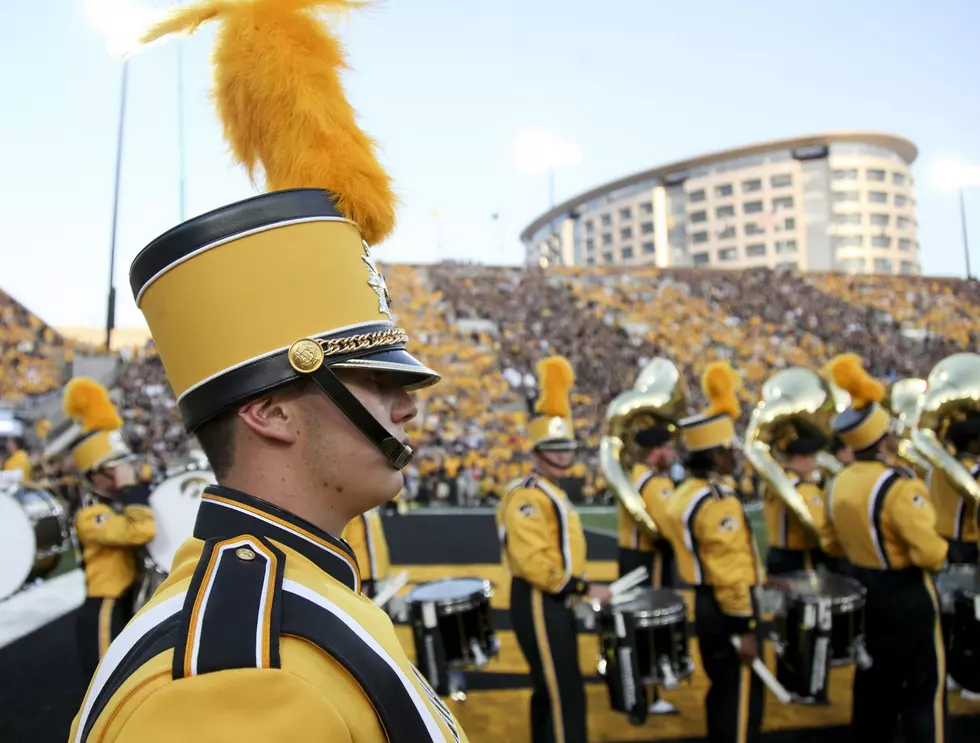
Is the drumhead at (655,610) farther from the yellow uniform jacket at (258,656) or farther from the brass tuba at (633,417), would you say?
the yellow uniform jacket at (258,656)

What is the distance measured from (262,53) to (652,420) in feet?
17.9

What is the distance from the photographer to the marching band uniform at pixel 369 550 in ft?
15.4

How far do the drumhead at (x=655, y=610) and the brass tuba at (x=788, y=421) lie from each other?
6.07 feet

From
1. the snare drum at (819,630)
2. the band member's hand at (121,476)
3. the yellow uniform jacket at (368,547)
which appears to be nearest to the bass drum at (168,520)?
the band member's hand at (121,476)

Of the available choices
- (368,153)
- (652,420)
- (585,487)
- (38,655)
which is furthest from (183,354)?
(585,487)

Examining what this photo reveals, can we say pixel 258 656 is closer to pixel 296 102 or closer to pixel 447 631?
pixel 296 102

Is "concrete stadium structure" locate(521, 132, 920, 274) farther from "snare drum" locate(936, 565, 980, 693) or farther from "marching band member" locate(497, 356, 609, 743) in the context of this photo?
"marching band member" locate(497, 356, 609, 743)

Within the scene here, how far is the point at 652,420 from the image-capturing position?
6.42 metres

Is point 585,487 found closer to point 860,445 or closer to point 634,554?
point 634,554

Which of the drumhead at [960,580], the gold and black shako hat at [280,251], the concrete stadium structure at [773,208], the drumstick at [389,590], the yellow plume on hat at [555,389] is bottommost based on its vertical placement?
the drumhead at [960,580]

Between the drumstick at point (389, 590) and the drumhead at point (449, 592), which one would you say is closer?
the drumstick at point (389, 590)

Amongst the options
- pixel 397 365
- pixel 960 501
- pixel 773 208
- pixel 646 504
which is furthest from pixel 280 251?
pixel 773 208

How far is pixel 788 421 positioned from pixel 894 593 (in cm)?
200

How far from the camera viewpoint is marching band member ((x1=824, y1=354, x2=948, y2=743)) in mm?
3969
